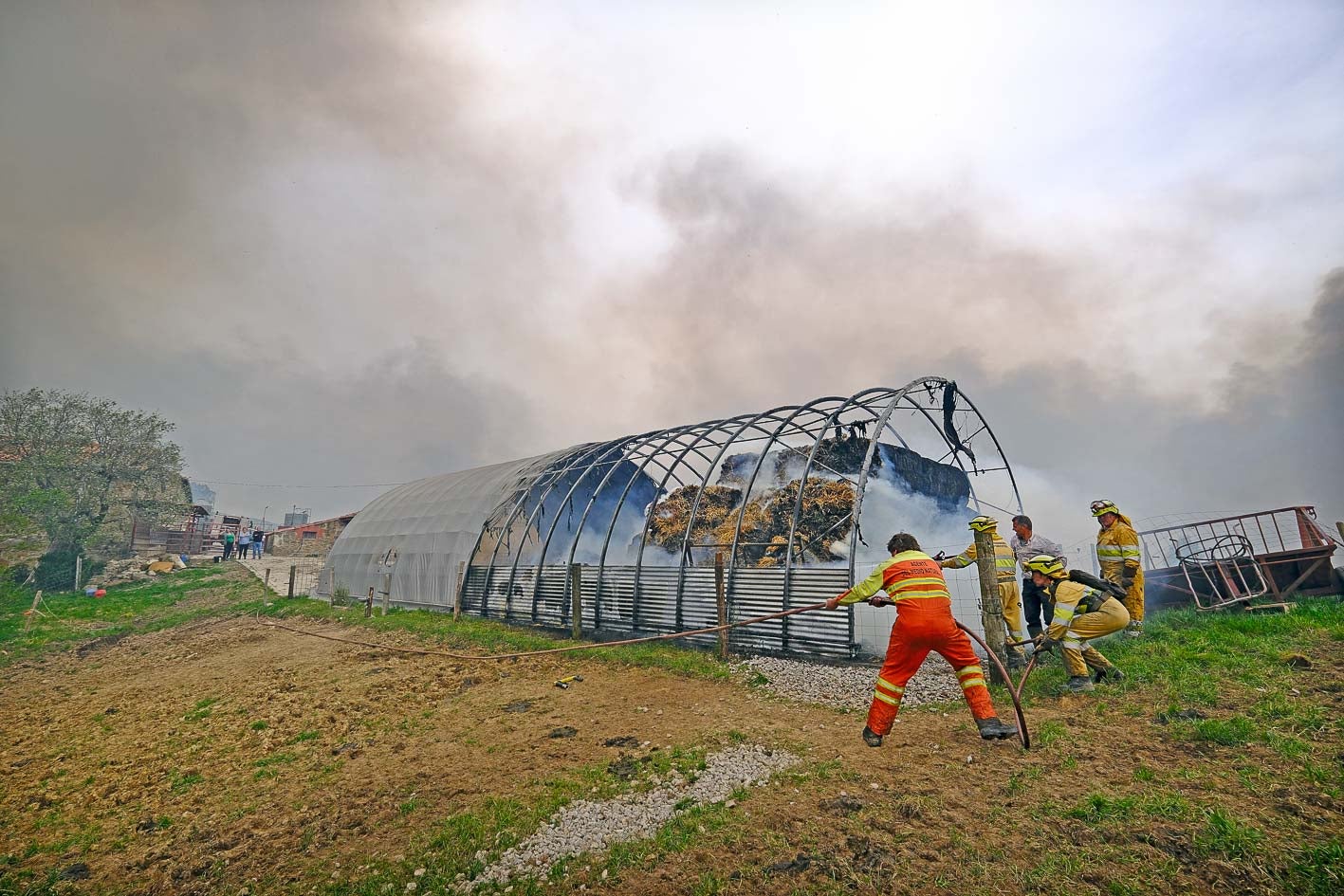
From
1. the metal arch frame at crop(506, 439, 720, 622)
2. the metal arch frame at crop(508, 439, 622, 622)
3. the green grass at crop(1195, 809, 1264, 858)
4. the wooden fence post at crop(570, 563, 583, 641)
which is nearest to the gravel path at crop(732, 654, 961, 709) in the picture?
the green grass at crop(1195, 809, 1264, 858)

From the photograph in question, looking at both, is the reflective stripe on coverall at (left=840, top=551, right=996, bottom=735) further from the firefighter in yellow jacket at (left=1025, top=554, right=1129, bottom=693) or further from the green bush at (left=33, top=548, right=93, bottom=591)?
the green bush at (left=33, top=548, right=93, bottom=591)

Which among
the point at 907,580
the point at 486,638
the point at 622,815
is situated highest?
the point at 907,580

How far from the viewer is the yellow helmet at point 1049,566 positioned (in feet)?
23.4

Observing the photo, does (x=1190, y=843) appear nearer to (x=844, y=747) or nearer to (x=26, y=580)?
(x=844, y=747)

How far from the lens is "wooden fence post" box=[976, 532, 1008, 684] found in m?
7.29

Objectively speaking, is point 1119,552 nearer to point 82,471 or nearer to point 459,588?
point 459,588

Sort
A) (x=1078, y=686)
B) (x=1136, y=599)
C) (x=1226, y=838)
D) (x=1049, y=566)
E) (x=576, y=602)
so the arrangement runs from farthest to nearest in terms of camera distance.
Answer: (x=576, y=602)
(x=1136, y=599)
(x=1049, y=566)
(x=1078, y=686)
(x=1226, y=838)

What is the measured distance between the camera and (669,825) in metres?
4.62

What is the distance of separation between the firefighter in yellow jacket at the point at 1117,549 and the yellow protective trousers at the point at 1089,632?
1.90 m

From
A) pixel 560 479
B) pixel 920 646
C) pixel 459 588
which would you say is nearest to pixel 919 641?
pixel 920 646

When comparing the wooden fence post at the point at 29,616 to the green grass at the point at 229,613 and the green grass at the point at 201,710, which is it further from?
the green grass at the point at 201,710

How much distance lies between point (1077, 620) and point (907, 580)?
10.7ft

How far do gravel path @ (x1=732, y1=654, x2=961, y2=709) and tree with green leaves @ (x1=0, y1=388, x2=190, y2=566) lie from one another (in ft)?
124

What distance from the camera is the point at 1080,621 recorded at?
6793 mm
